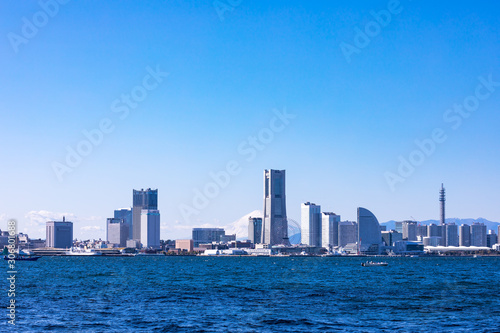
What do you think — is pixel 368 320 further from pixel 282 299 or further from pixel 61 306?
pixel 61 306

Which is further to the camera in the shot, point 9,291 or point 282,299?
point 9,291

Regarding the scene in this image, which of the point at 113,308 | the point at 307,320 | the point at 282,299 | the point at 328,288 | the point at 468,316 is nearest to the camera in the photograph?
the point at 307,320

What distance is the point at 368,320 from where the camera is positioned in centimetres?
5569

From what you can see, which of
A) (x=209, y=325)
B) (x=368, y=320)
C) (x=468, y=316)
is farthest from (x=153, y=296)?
(x=468, y=316)

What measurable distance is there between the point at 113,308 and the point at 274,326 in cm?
1921

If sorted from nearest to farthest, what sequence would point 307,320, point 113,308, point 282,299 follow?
point 307,320 < point 113,308 < point 282,299

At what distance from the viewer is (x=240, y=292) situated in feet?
273

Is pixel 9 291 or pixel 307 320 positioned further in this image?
pixel 9 291

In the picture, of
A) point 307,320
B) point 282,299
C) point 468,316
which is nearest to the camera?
point 307,320

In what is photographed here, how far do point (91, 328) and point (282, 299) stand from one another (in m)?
27.7

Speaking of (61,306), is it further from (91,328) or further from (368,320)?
(368,320)

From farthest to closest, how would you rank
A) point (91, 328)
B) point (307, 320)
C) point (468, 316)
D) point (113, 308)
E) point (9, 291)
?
point (9, 291)
point (113, 308)
point (468, 316)
point (307, 320)
point (91, 328)

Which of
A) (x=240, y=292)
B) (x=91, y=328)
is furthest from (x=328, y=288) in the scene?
(x=91, y=328)

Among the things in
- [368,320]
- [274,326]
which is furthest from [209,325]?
[368,320]
